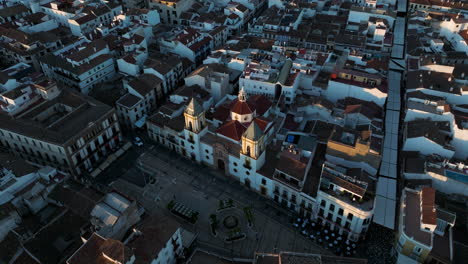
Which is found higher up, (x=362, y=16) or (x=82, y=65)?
(x=362, y=16)

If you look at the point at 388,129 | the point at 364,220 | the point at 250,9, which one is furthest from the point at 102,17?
the point at 364,220

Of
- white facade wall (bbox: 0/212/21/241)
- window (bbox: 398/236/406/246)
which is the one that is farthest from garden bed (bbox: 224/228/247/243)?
white facade wall (bbox: 0/212/21/241)

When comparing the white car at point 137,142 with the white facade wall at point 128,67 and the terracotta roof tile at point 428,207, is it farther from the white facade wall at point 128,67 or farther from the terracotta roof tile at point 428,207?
the terracotta roof tile at point 428,207

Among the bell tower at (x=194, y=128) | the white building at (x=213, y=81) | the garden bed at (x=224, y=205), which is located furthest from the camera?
the white building at (x=213, y=81)

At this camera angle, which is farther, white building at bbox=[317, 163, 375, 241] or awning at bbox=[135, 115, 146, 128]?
awning at bbox=[135, 115, 146, 128]

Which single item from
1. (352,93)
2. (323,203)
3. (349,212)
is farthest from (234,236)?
(352,93)

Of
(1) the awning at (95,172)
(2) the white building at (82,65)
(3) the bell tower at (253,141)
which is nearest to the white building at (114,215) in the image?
(1) the awning at (95,172)

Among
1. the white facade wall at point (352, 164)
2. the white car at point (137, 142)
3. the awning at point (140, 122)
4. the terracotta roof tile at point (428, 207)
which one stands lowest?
the white car at point (137, 142)

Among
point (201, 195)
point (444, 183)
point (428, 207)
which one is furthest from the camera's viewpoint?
point (201, 195)

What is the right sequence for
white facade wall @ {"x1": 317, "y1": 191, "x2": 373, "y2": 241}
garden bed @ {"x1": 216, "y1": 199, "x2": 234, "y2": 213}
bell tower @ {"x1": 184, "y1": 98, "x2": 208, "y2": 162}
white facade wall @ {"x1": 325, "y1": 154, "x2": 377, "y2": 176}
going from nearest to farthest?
white facade wall @ {"x1": 317, "y1": 191, "x2": 373, "y2": 241}, white facade wall @ {"x1": 325, "y1": 154, "x2": 377, "y2": 176}, garden bed @ {"x1": 216, "y1": 199, "x2": 234, "y2": 213}, bell tower @ {"x1": 184, "y1": 98, "x2": 208, "y2": 162}

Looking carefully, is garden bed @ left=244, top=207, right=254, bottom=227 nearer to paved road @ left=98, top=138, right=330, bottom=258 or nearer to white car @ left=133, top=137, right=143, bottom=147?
paved road @ left=98, top=138, right=330, bottom=258

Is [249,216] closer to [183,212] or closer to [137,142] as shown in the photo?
[183,212]

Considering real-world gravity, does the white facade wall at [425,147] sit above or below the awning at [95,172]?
above
